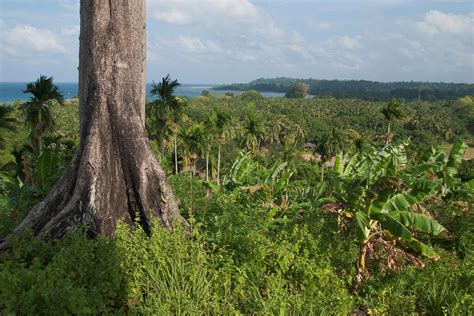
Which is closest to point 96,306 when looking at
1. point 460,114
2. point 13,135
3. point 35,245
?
point 35,245

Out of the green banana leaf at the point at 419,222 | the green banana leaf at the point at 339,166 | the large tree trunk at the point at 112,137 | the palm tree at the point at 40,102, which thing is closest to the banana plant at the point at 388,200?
the green banana leaf at the point at 419,222

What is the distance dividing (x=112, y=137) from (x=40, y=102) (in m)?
20.1

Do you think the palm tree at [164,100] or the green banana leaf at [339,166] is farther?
the palm tree at [164,100]

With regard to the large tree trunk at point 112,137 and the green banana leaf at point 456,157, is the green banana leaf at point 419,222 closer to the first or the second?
the green banana leaf at point 456,157

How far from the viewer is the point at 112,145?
554cm

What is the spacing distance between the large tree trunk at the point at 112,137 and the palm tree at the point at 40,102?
18.6 metres

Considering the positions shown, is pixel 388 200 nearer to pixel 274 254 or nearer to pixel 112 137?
pixel 274 254

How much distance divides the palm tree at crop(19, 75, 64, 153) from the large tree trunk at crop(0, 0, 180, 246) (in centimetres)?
1858

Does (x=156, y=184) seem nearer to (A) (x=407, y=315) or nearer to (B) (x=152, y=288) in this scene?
(B) (x=152, y=288)

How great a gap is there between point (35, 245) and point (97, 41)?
2.77 meters

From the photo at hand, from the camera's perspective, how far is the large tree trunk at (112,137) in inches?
213

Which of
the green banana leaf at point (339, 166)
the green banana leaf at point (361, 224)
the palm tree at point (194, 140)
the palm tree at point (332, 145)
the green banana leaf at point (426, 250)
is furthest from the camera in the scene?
the palm tree at point (332, 145)

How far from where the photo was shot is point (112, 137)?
5547mm

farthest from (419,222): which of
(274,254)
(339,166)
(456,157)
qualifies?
(274,254)
